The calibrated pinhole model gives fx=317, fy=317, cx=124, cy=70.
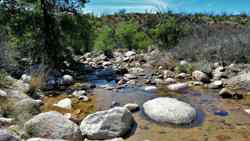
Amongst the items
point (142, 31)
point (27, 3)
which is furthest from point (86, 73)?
point (142, 31)

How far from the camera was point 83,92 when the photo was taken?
9.08m

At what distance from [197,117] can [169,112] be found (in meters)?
0.66

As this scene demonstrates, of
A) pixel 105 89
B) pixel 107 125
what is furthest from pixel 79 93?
pixel 107 125

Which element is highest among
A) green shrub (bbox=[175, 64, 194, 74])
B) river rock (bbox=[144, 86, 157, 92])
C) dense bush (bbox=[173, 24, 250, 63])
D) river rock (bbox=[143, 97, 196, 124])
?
dense bush (bbox=[173, 24, 250, 63])

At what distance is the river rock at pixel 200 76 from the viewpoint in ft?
34.6

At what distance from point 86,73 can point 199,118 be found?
22.0 feet

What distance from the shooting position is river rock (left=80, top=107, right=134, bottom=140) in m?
5.77

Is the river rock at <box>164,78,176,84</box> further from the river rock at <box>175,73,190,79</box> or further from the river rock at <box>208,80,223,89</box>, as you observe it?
the river rock at <box>208,80,223,89</box>

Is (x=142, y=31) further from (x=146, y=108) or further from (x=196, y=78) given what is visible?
(x=146, y=108)

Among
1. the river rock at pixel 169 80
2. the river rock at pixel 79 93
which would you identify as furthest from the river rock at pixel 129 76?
the river rock at pixel 79 93

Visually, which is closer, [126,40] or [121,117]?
[121,117]

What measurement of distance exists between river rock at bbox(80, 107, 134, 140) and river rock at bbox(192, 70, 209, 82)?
16.3 ft

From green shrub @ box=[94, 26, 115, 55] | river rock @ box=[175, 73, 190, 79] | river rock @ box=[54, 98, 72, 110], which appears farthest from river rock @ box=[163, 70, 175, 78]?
green shrub @ box=[94, 26, 115, 55]

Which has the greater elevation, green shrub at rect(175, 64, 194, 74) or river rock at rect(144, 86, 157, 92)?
green shrub at rect(175, 64, 194, 74)
